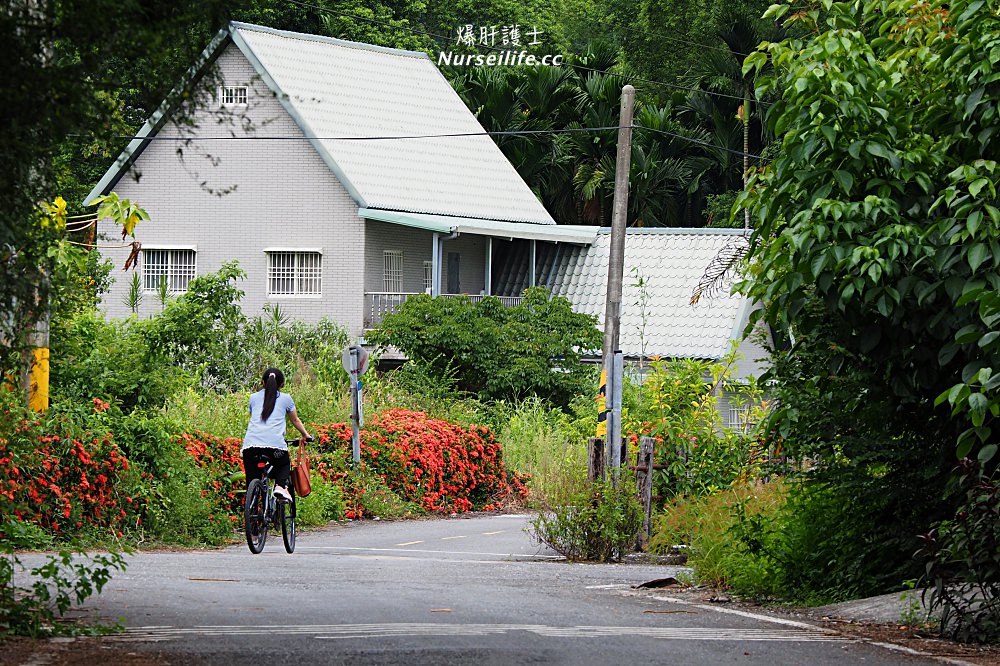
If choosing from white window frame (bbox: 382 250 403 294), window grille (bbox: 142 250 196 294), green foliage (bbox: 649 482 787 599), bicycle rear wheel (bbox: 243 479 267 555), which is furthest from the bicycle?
window grille (bbox: 142 250 196 294)

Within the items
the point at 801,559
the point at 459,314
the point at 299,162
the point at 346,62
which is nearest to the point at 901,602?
the point at 801,559

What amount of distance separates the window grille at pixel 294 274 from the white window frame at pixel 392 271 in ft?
5.46

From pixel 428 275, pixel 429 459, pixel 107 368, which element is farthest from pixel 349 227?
pixel 107 368

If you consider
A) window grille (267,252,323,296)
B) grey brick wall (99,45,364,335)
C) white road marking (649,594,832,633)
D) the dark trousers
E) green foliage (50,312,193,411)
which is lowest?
white road marking (649,594,832,633)

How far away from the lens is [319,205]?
36969 millimetres

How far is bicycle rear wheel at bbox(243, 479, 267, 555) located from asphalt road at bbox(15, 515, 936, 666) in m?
0.22

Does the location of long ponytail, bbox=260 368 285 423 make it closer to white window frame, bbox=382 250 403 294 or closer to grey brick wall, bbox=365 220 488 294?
grey brick wall, bbox=365 220 488 294

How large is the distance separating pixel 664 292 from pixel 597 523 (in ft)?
67.9

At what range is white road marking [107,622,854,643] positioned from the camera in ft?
31.4

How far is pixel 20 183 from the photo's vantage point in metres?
8.34

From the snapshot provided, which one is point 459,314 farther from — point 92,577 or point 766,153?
point 92,577

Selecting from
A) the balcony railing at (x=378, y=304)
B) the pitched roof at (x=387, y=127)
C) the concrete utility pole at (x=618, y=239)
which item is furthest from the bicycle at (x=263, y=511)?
the pitched roof at (x=387, y=127)

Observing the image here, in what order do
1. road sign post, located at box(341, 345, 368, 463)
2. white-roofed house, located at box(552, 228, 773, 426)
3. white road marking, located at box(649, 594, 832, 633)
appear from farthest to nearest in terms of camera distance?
white-roofed house, located at box(552, 228, 773, 426) < road sign post, located at box(341, 345, 368, 463) < white road marking, located at box(649, 594, 832, 633)

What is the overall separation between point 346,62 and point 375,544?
76.3ft
